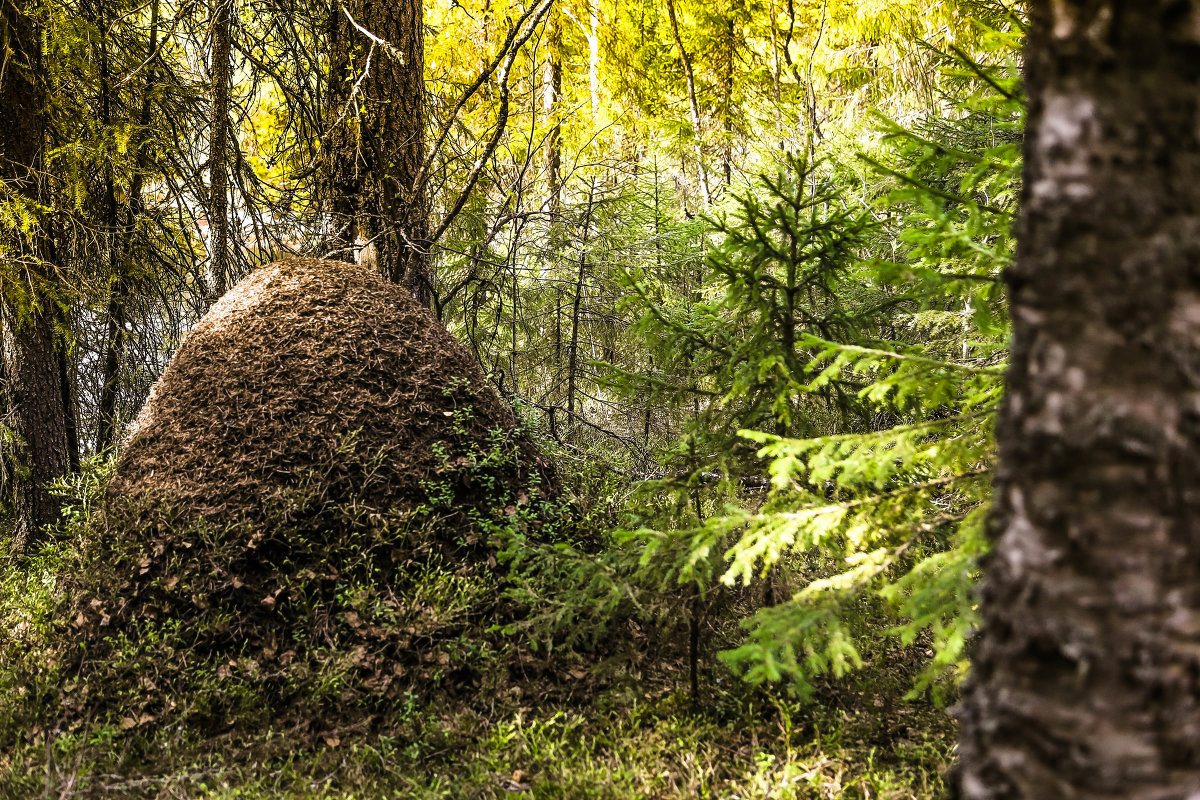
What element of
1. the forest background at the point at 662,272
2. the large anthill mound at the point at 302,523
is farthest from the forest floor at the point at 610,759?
the large anthill mound at the point at 302,523

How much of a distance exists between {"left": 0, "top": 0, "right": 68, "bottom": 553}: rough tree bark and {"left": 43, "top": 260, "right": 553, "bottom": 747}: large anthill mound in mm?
2248

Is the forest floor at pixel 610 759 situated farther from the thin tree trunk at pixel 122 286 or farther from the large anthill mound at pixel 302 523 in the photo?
the thin tree trunk at pixel 122 286

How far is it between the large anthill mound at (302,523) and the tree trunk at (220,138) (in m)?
0.93

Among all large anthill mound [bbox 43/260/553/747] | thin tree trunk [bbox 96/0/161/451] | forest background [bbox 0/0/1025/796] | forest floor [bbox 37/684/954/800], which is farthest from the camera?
thin tree trunk [bbox 96/0/161/451]

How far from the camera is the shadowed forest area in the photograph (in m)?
1.35

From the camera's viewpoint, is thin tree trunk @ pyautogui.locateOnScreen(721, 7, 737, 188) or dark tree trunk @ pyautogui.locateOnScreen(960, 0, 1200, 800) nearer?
dark tree trunk @ pyautogui.locateOnScreen(960, 0, 1200, 800)

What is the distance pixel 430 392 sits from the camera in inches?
195

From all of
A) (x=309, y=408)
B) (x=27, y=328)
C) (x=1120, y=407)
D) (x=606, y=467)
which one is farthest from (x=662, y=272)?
(x=1120, y=407)

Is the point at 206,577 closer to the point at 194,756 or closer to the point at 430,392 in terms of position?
the point at 194,756

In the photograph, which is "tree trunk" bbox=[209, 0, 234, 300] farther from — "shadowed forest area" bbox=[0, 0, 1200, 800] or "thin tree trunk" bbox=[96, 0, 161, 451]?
"thin tree trunk" bbox=[96, 0, 161, 451]

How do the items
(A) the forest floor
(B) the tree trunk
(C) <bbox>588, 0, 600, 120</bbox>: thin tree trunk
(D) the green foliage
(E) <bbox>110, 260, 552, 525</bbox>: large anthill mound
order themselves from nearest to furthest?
(D) the green foliage
(A) the forest floor
(E) <bbox>110, 260, 552, 525</bbox>: large anthill mound
(B) the tree trunk
(C) <bbox>588, 0, 600, 120</bbox>: thin tree trunk

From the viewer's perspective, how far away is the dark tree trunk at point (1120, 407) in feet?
4.35

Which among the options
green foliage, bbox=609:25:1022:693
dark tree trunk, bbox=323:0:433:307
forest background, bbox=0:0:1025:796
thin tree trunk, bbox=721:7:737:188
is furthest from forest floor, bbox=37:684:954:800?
thin tree trunk, bbox=721:7:737:188

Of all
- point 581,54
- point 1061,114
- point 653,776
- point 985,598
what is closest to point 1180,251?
point 1061,114
